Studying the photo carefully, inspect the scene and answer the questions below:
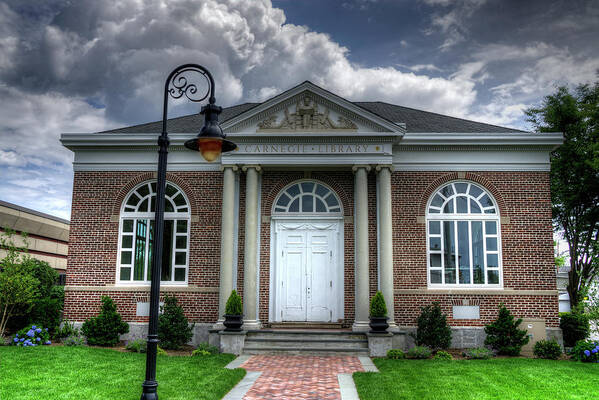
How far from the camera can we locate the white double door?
48.7 feet

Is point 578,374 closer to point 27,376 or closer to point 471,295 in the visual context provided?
point 471,295

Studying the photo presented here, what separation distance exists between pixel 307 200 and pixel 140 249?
5.40 m

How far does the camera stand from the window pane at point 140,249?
1527cm

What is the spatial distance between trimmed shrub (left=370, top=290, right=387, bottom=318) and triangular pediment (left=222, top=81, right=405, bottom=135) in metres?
4.81

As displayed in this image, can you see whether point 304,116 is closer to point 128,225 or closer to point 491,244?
point 128,225

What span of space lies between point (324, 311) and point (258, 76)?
11.9 m

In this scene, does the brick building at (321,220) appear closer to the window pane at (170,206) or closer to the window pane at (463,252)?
the window pane at (463,252)

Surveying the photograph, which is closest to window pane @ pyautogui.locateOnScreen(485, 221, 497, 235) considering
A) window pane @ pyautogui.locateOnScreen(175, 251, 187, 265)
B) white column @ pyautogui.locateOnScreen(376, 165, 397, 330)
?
white column @ pyautogui.locateOnScreen(376, 165, 397, 330)

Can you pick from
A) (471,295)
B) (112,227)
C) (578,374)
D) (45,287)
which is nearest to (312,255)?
(471,295)

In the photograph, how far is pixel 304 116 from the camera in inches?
575

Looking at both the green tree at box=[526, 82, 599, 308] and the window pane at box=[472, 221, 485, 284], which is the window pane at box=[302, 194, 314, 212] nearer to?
the window pane at box=[472, 221, 485, 284]

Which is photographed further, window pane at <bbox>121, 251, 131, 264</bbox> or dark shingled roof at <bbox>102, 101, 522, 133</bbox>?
dark shingled roof at <bbox>102, 101, 522, 133</bbox>

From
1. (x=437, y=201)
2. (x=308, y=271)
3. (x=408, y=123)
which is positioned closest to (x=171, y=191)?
(x=308, y=271)

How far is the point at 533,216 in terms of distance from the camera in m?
14.9
